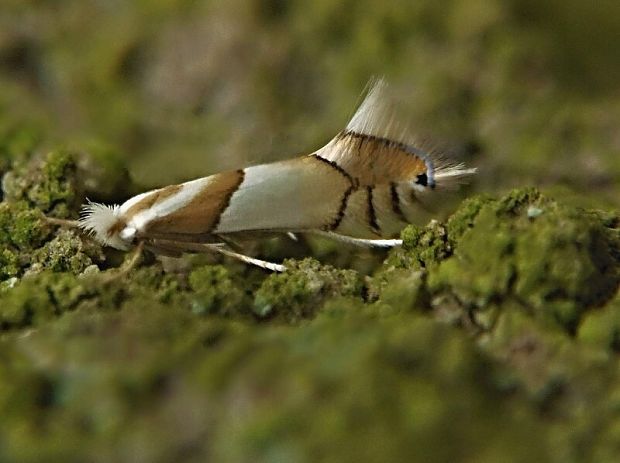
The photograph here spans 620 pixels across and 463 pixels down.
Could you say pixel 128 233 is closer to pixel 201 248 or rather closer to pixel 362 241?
pixel 201 248

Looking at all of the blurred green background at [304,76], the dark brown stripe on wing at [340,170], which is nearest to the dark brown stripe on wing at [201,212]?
the dark brown stripe on wing at [340,170]

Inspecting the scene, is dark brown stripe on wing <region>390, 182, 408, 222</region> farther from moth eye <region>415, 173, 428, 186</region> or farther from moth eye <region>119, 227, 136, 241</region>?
moth eye <region>119, 227, 136, 241</region>

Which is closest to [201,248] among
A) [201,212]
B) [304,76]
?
[201,212]

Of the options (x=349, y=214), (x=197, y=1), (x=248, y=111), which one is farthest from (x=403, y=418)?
(x=197, y=1)

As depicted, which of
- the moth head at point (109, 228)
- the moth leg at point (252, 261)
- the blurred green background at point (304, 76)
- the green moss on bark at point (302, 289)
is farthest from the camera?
the blurred green background at point (304, 76)

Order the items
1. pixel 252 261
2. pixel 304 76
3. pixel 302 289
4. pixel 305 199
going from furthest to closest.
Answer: pixel 304 76, pixel 305 199, pixel 252 261, pixel 302 289

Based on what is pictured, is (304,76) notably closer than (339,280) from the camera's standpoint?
No

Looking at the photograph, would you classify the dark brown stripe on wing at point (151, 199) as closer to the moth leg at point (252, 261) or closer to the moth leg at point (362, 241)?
the moth leg at point (252, 261)
